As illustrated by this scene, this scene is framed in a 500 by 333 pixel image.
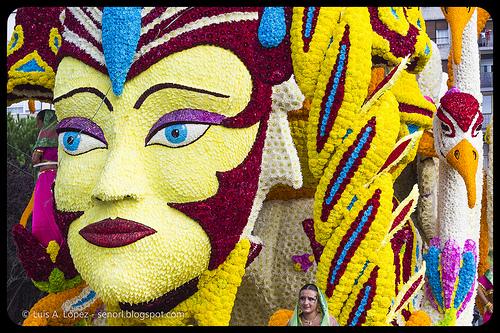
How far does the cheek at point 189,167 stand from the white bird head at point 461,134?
1.60m

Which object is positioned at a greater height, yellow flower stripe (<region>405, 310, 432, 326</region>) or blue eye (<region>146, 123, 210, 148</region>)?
blue eye (<region>146, 123, 210, 148</region>)

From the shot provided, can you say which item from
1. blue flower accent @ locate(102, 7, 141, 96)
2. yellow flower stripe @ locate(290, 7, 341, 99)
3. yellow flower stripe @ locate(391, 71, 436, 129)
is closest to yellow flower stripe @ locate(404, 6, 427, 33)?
yellow flower stripe @ locate(391, 71, 436, 129)

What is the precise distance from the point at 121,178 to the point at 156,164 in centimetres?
22

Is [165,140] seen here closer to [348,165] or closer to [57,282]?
[348,165]

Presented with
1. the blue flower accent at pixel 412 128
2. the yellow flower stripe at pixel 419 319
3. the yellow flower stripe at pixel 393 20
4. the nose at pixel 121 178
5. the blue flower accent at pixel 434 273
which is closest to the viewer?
the nose at pixel 121 178

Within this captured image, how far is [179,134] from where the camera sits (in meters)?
4.32

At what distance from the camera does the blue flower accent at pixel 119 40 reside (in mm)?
4320

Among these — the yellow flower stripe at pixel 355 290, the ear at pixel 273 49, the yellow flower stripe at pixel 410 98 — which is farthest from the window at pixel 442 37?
the yellow flower stripe at pixel 355 290

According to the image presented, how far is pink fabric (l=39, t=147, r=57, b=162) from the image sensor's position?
222 inches

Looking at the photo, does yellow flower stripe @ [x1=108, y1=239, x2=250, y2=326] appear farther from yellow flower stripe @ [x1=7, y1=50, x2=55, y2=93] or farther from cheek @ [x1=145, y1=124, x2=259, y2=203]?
yellow flower stripe @ [x1=7, y1=50, x2=55, y2=93]

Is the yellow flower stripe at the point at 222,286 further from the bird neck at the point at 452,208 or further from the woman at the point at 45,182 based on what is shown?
the bird neck at the point at 452,208

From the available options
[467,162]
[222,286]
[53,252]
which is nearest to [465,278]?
[467,162]

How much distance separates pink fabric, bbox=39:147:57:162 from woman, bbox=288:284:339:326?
2416 millimetres

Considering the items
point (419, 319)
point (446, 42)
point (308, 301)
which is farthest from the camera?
point (446, 42)
